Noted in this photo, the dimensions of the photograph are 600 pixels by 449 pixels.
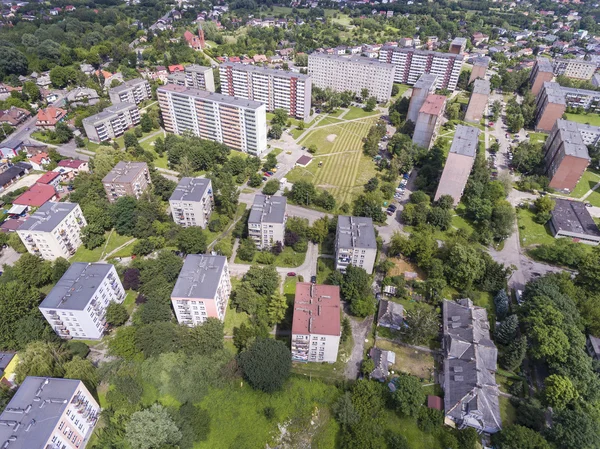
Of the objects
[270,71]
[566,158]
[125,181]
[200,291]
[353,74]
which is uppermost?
[270,71]

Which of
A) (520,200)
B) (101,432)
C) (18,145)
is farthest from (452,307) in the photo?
(18,145)

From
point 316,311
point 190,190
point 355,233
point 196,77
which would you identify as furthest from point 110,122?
point 316,311

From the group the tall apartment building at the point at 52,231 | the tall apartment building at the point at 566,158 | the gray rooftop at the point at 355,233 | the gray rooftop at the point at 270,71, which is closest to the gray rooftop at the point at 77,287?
the tall apartment building at the point at 52,231

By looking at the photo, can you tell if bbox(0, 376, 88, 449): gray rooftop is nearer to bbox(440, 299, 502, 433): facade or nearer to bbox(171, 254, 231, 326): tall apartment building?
bbox(171, 254, 231, 326): tall apartment building

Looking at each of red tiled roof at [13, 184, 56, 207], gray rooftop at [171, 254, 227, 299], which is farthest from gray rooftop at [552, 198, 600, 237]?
red tiled roof at [13, 184, 56, 207]

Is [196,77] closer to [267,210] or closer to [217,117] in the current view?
[217,117]

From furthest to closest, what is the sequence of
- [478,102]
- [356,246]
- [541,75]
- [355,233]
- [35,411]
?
[541,75] → [478,102] → [355,233] → [356,246] → [35,411]

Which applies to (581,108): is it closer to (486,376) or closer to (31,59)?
(486,376)
